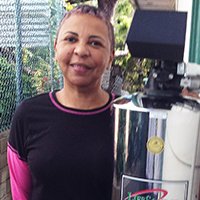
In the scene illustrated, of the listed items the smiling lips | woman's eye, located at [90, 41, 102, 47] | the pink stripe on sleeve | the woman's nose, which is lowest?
the pink stripe on sleeve

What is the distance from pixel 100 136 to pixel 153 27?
14.8 inches

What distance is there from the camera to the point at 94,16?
1069mm

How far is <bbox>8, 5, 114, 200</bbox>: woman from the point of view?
105 cm

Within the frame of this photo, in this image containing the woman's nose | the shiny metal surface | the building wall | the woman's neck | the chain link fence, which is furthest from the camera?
the chain link fence

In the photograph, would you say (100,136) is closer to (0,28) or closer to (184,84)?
(184,84)

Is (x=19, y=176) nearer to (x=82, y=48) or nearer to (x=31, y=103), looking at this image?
(x=31, y=103)

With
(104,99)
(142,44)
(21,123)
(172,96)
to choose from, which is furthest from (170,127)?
(21,123)

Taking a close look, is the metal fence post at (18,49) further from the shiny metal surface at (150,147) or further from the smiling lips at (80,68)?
the shiny metal surface at (150,147)

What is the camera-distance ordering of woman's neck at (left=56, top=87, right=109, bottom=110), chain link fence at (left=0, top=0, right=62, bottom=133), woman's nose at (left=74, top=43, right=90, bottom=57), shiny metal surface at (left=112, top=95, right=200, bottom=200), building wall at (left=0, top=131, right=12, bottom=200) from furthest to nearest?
chain link fence at (left=0, top=0, right=62, bottom=133)
building wall at (left=0, top=131, right=12, bottom=200)
woman's neck at (left=56, top=87, right=109, bottom=110)
woman's nose at (left=74, top=43, right=90, bottom=57)
shiny metal surface at (left=112, top=95, right=200, bottom=200)

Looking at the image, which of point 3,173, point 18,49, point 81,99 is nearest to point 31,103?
point 81,99

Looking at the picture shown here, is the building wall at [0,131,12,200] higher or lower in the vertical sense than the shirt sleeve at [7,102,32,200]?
lower

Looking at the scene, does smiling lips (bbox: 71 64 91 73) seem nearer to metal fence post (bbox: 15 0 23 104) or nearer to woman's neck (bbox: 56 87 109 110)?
woman's neck (bbox: 56 87 109 110)

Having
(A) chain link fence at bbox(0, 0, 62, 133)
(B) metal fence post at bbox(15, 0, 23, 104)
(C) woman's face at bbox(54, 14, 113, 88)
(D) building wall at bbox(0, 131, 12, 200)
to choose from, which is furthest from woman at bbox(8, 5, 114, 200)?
(B) metal fence post at bbox(15, 0, 23, 104)

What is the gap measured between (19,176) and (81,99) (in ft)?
1.17
